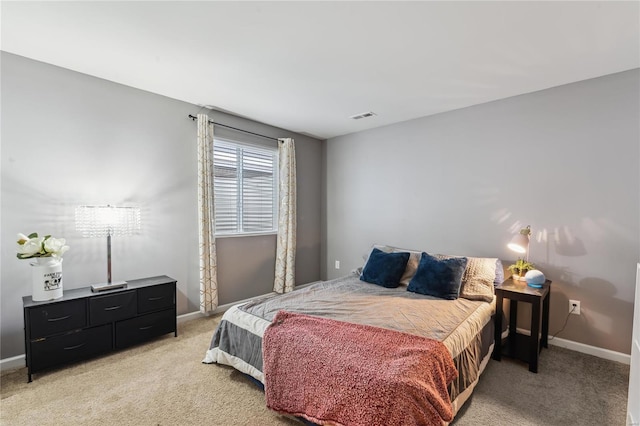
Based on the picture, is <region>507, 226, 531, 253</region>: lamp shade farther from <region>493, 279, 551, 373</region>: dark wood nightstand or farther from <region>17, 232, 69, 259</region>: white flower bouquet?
<region>17, 232, 69, 259</region>: white flower bouquet

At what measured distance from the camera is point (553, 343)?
2.80 m

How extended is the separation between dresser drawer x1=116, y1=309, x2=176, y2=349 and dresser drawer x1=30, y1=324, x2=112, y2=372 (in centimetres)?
9

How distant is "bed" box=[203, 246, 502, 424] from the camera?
171 cm

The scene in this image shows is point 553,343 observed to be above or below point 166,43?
below

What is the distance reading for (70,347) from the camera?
2.35m

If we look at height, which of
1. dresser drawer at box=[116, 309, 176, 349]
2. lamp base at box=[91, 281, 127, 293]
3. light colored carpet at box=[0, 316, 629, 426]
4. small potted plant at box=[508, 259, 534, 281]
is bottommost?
light colored carpet at box=[0, 316, 629, 426]

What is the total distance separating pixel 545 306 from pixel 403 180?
2.03 metres

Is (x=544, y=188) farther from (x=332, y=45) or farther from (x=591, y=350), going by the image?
(x=332, y=45)

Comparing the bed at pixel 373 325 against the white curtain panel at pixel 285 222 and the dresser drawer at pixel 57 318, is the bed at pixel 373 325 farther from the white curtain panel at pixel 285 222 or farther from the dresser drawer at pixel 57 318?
the white curtain panel at pixel 285 222

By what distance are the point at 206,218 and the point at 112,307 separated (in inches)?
48.4

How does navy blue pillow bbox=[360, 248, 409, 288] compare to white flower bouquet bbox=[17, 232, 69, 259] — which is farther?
navy blue pillow bbox=[360, 248, 409, 288]

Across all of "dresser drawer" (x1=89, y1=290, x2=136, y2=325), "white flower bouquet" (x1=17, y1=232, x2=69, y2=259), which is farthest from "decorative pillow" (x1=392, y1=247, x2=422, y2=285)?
"white flower bouquet" (x1=17, y1=232, x2=69, y2=259)

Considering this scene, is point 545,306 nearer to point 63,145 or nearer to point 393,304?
point 393,304

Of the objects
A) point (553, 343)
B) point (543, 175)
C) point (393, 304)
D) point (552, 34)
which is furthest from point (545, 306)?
point (552, 34)
